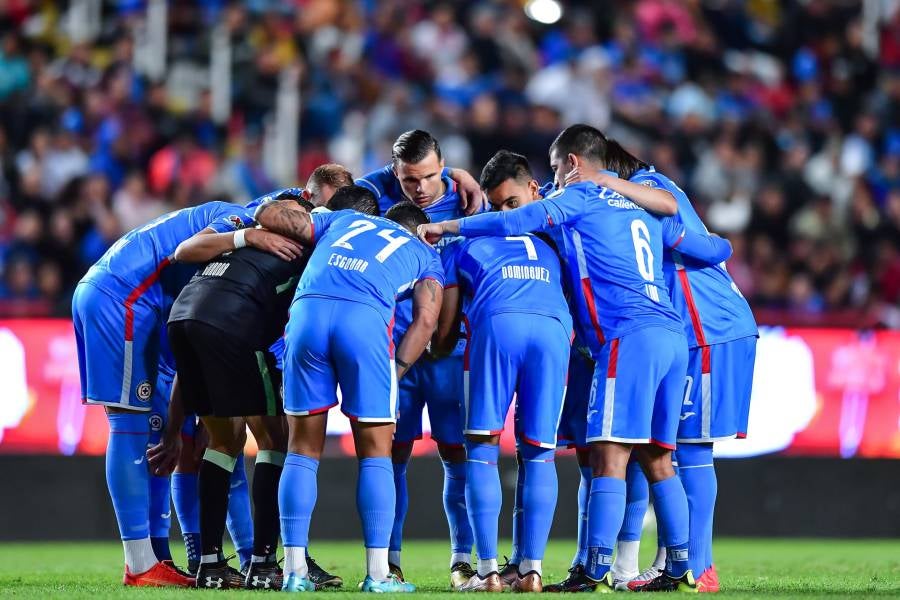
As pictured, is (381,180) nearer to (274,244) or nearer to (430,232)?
(430,232)

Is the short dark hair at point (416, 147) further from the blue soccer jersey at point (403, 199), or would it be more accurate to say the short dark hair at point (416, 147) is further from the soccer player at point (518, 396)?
the soccer player at point (518, 396)

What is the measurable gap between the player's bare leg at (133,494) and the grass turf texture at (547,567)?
0.62ft

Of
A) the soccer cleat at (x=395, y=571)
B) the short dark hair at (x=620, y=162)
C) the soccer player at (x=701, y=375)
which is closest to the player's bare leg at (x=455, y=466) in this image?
the soccer cleat at (x=395, y=571)

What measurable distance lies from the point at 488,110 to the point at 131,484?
8.85 m

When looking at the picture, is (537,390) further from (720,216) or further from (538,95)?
(538,95)

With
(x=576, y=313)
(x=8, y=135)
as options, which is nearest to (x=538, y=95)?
(x=8, y=135)

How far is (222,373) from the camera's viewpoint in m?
6.98


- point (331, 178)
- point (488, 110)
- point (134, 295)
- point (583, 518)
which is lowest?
point (583, 518)

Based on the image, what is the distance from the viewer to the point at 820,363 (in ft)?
39.8

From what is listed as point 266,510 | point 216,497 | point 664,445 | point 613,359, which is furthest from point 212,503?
point 664,445

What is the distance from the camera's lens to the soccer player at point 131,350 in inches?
290

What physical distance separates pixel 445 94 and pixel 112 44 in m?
3.98

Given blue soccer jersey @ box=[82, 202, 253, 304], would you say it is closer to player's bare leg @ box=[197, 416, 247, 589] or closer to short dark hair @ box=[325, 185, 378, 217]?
short dark hair @ box=[325, 185, 378, 217]

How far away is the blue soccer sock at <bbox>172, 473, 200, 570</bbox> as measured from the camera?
7.68 meters
